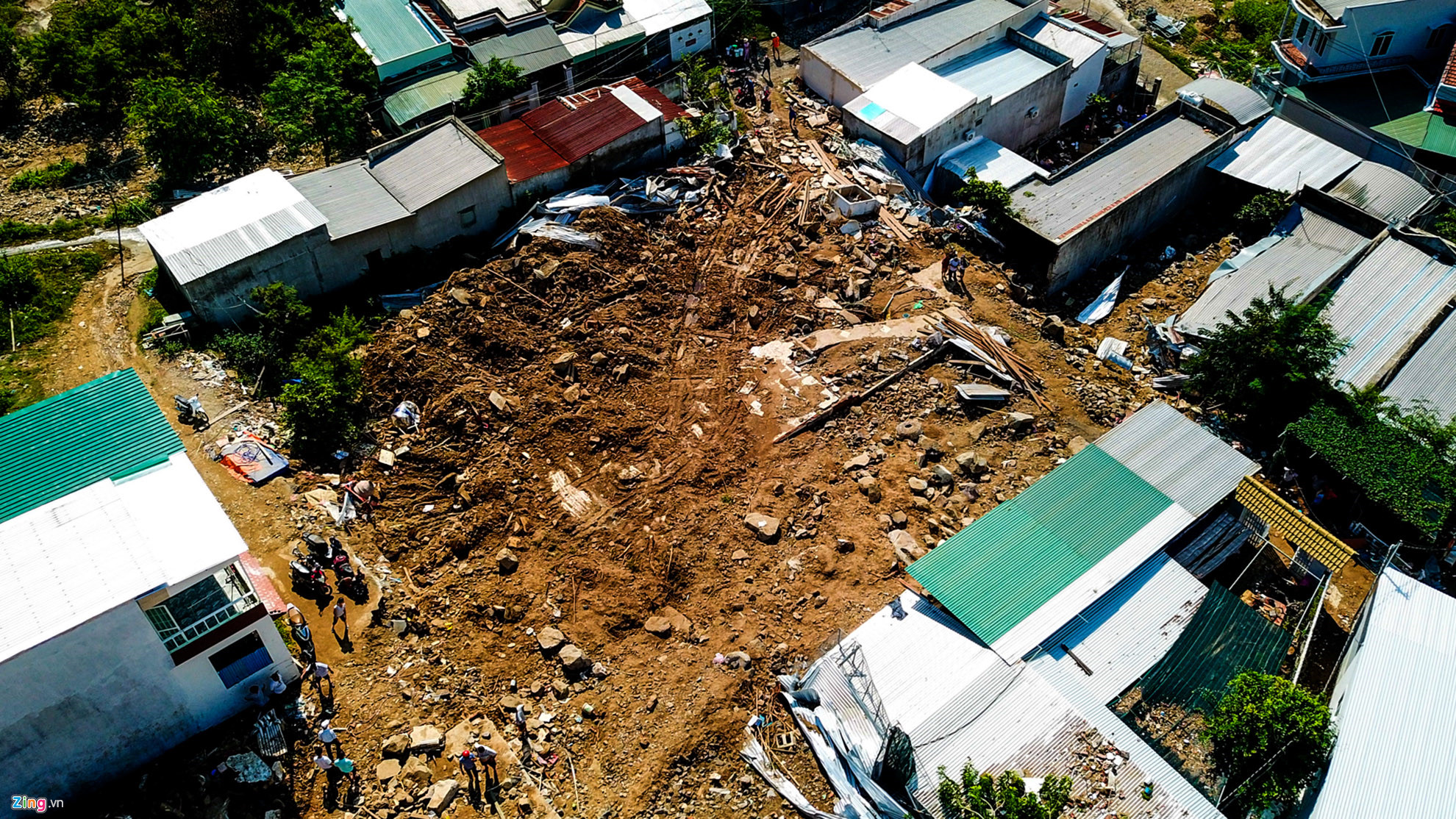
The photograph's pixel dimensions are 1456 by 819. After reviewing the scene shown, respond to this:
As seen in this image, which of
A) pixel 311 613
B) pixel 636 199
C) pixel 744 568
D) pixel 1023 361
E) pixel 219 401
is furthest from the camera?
pixel 636 199

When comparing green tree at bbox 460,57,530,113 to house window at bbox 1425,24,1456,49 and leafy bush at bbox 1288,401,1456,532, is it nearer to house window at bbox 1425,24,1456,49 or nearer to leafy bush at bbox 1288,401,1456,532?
leafy bush at bbox 1288,401,1456,532

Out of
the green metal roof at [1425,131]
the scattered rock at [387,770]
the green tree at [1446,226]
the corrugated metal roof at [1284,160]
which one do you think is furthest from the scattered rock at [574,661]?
the green metal roof at [1425,131]

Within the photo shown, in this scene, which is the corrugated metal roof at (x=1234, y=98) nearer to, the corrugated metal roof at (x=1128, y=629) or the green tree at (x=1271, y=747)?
the corrugated metal roof at (x=1128, y=629)

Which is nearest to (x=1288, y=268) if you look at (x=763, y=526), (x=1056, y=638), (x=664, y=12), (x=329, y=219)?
(x=1056, y=638)

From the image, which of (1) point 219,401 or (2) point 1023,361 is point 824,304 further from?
(1) point 219,401

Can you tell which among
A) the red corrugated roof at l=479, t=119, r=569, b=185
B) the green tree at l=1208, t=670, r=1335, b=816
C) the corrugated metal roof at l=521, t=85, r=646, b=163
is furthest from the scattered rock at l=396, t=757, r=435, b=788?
the corrugated metal roof at l=521, t=85, r=646, b=163

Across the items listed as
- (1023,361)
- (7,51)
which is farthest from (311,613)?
(7,51)
